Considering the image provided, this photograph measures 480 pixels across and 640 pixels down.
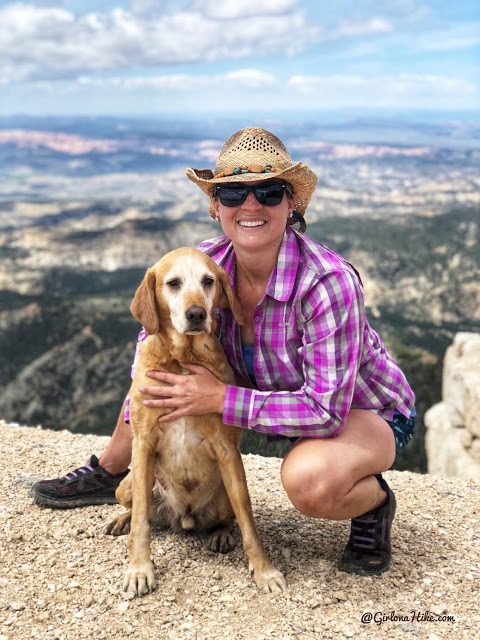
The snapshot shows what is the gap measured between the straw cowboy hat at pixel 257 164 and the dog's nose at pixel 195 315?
0.97 meters

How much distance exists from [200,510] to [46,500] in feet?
4.99

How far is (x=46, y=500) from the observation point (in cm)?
551

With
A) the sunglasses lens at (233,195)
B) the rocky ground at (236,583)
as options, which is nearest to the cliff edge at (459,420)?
the rocky ground at (236,583)

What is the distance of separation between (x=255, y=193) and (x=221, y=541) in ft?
8.77

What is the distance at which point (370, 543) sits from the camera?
15.0 ft

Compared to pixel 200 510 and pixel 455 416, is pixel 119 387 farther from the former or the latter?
pixel 200 510

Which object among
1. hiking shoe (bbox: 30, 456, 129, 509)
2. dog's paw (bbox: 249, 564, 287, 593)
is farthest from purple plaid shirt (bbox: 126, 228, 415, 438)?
hiking shoe (bbox: 30, 456, 129, 509)

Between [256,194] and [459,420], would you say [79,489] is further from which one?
[459,420]

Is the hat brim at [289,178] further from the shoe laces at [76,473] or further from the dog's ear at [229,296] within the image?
the shoe laces at [76,473]

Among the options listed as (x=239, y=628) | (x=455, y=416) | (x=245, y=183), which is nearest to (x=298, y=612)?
(x=239, y=628)

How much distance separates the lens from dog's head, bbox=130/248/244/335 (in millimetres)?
4250

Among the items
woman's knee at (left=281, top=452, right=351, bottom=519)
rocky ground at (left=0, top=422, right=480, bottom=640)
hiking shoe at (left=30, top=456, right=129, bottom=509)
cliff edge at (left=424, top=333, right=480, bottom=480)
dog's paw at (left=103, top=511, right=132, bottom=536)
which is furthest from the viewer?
cliff edge at (left=424, top=333, right=480, bottom=480)

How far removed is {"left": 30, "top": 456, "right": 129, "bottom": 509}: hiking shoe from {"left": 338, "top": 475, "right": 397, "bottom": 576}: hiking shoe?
7.31 feet

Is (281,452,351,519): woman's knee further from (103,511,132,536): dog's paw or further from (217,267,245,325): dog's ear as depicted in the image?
(103,511,132,536): dog's paw
